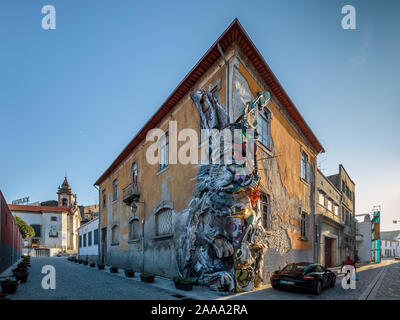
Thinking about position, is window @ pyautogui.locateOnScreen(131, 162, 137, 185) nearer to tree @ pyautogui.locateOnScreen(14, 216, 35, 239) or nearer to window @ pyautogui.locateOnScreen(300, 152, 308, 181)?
window @ pyautogui.locateOnScreen(300, 152, 308, 181)

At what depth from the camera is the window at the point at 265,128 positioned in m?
12.3

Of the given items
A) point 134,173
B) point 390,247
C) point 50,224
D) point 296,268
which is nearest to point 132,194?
point 134,173

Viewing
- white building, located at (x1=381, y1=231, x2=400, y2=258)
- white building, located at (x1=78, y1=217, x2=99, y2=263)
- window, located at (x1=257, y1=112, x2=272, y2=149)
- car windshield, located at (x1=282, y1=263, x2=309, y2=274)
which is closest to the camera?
car windshield, located at (x1=282, y1=263, x2=309, y2=274)

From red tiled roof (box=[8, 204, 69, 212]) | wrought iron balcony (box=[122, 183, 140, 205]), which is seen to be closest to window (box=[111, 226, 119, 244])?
wrought iron balcony (box=[122, 183, 140, 205])

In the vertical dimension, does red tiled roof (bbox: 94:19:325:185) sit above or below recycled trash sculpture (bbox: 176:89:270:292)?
above

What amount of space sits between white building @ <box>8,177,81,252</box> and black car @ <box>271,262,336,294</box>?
187ft

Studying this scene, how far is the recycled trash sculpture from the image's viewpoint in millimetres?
9328

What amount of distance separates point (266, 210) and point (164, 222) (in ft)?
17.6

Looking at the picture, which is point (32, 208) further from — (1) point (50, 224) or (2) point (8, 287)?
(2) point (8, 287)

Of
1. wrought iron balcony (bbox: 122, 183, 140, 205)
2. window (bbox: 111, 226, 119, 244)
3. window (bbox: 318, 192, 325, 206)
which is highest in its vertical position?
wrought iron balcony (bbox: 122, 183, 140, 205)

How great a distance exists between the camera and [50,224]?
5653cm
